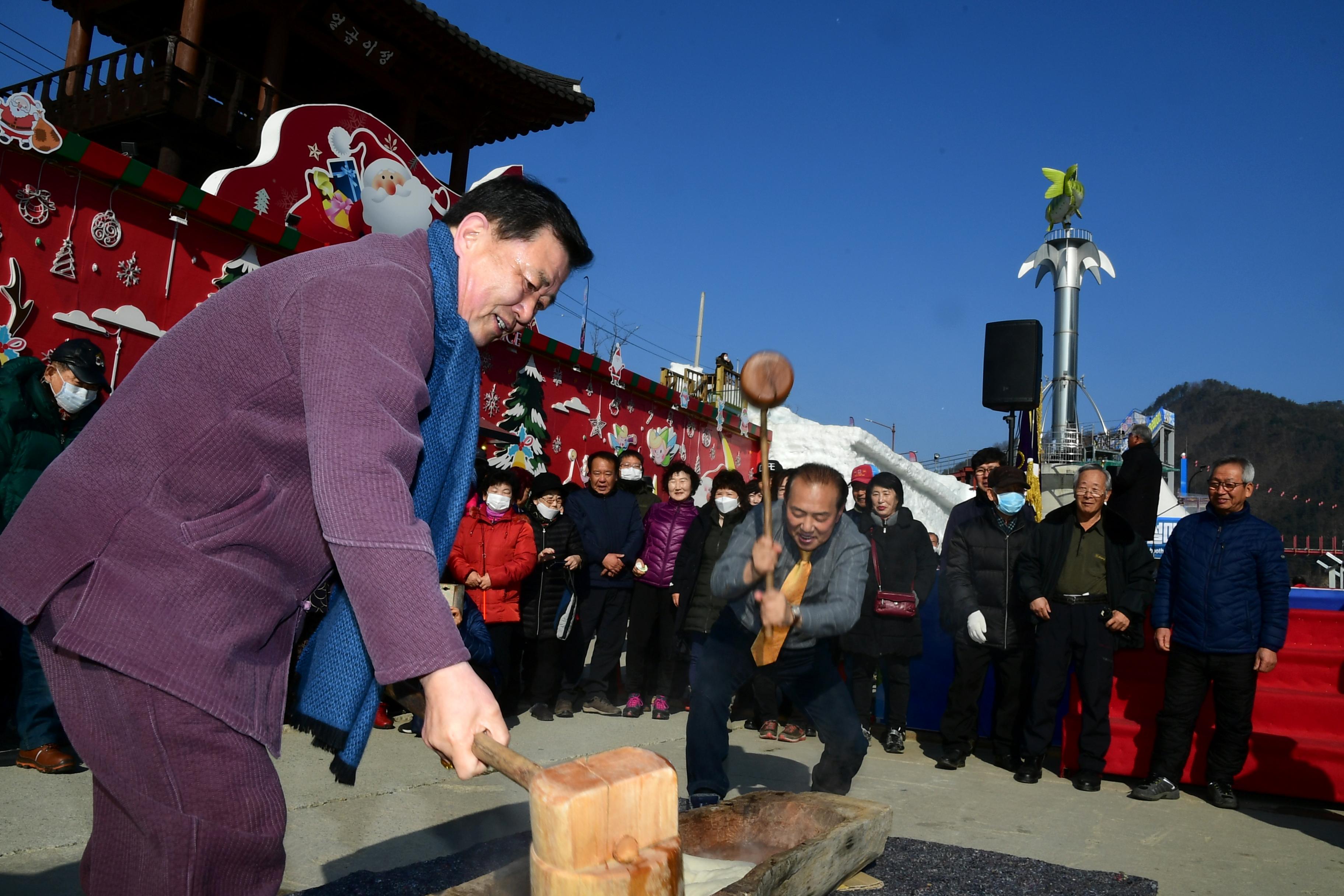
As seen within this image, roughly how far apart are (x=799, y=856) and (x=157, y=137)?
431 inches

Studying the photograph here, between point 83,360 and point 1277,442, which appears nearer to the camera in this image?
point 83,360

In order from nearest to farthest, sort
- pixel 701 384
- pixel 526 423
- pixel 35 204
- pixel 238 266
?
pixel 35 204 < pixel 238 266 < pixel 526 423 < pixel 701 384

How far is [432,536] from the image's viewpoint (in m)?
1.74

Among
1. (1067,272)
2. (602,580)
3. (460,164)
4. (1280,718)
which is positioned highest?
(1067,272)

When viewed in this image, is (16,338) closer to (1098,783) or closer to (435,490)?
(435,490)

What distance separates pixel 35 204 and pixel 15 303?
2.11ft

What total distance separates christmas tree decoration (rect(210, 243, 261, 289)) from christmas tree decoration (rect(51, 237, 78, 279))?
0.94 m

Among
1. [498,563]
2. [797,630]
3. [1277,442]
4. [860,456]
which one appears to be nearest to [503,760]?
[797,630]

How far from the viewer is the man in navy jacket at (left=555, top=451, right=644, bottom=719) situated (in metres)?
7.37

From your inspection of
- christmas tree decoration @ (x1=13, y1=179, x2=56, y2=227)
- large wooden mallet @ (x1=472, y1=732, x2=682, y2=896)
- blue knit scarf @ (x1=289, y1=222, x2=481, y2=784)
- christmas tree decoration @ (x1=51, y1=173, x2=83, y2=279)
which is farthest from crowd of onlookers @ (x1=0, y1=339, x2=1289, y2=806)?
large wooden mallet @ (x1=472, y1=732, x2=682, y2=896)

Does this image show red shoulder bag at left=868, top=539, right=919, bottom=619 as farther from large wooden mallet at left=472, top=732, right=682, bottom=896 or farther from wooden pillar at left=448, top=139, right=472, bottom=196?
wooden pillar at left=448, top=139, right=472, bottom=196

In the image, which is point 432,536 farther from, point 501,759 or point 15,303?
point 15,303

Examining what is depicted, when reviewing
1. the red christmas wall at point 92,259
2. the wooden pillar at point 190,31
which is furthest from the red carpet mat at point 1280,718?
the wooden pillar at point 190,31

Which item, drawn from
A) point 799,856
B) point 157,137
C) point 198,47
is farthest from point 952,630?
point 157,137
